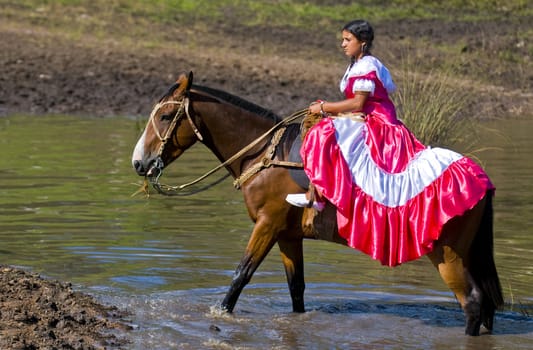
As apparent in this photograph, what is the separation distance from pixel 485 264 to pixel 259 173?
1.61 metres

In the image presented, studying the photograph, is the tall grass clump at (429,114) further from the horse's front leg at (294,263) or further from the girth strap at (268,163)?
the girth strap at (268,163)

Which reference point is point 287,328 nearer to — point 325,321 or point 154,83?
point 325,321

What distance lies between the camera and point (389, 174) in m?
7.36

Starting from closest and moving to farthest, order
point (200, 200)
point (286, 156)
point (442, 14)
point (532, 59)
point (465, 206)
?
1. point (465, 206)
2. point (286, 156)
3. point (200, 200)
4. point (532, 59)
5. point (442, 14)

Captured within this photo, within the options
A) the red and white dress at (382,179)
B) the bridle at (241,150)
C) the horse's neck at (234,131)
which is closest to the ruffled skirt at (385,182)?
the red and white dress at (382,179)

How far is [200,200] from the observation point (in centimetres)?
1274

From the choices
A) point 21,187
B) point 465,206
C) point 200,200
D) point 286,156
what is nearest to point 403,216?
point 465,206

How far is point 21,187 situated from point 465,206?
692 cm

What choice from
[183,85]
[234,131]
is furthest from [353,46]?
[183,85]

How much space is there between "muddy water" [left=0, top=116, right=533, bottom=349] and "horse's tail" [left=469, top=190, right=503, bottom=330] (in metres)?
0.32

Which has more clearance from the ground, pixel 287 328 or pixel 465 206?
pixel 465 206

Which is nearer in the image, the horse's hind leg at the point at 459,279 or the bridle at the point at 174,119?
the horse's hind leg at the point at 459,279

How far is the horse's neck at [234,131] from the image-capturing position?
7809 mm

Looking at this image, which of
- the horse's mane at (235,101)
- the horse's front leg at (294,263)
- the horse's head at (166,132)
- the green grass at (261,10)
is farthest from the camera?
the green grass at (261,10)
